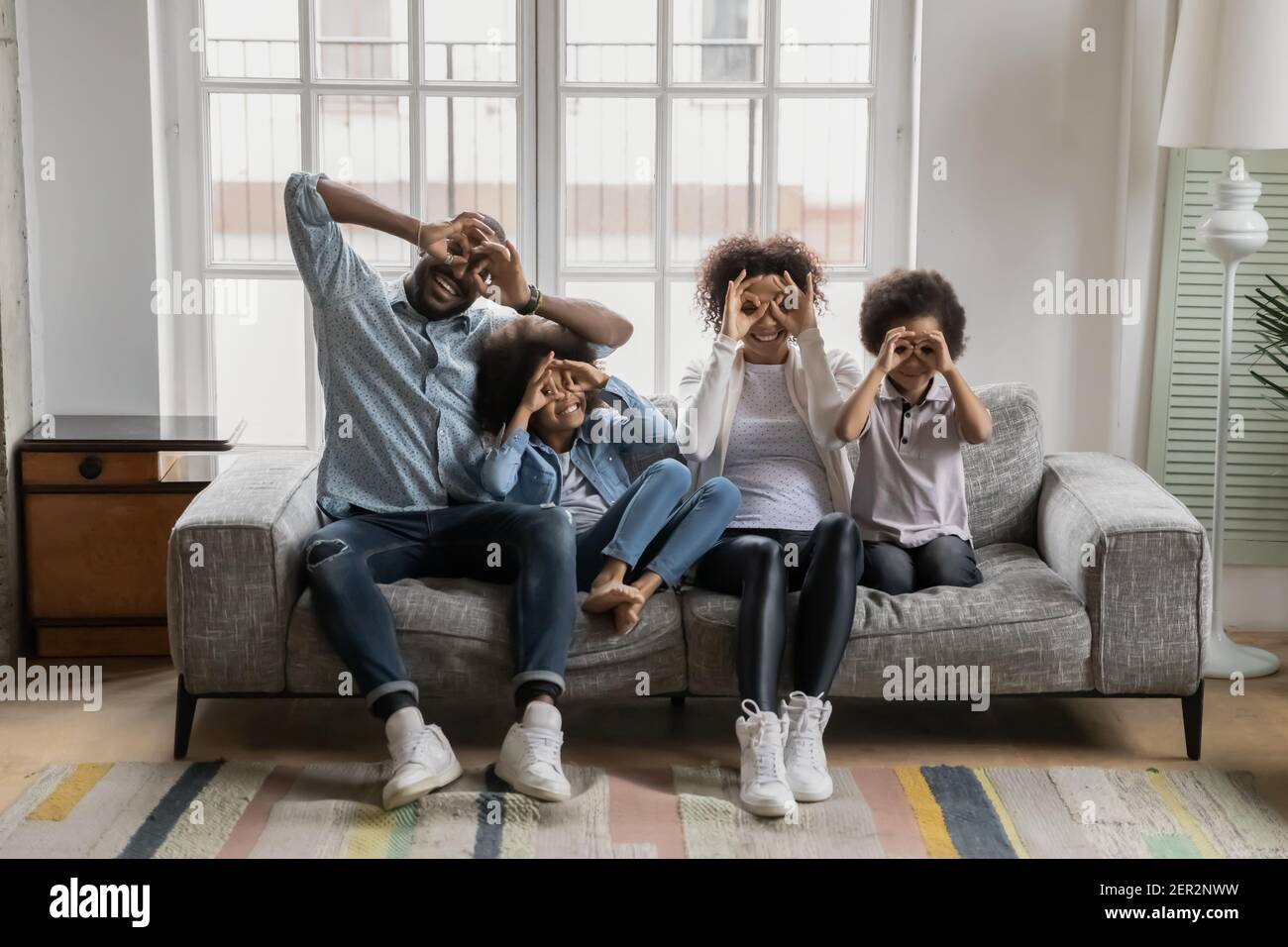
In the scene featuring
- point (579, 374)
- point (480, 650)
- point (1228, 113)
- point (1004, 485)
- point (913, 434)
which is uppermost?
point (1228, 113)

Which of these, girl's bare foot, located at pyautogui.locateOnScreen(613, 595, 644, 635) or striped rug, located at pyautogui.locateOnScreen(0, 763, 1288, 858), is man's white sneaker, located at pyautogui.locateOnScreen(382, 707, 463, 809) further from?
girl's bare foot, located at pyautogui.locateOnScreen(613, 595, 644, 635)

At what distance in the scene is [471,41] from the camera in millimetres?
3777

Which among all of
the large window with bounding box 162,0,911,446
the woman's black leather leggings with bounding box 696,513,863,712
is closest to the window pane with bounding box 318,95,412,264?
the large window with bounding box 162,0,911,446

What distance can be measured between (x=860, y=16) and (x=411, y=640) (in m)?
1.95

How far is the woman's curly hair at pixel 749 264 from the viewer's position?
3.29m

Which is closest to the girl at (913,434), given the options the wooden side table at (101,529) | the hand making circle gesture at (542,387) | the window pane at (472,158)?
the hand making circle gesture at (542,387)

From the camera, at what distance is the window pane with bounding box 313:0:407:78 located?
374 centimetres

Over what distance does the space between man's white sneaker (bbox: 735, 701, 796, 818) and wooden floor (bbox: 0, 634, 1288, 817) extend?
19 cm

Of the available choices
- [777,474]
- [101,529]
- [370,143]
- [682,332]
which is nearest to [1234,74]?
[777,474]

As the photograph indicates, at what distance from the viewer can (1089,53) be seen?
3.69m

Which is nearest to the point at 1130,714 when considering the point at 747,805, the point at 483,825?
the point at 747,805

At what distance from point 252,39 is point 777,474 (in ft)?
5.61

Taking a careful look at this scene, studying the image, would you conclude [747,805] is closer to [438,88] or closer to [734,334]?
[734,334]

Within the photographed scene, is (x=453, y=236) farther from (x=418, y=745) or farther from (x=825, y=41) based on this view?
(x=825, y=41)
